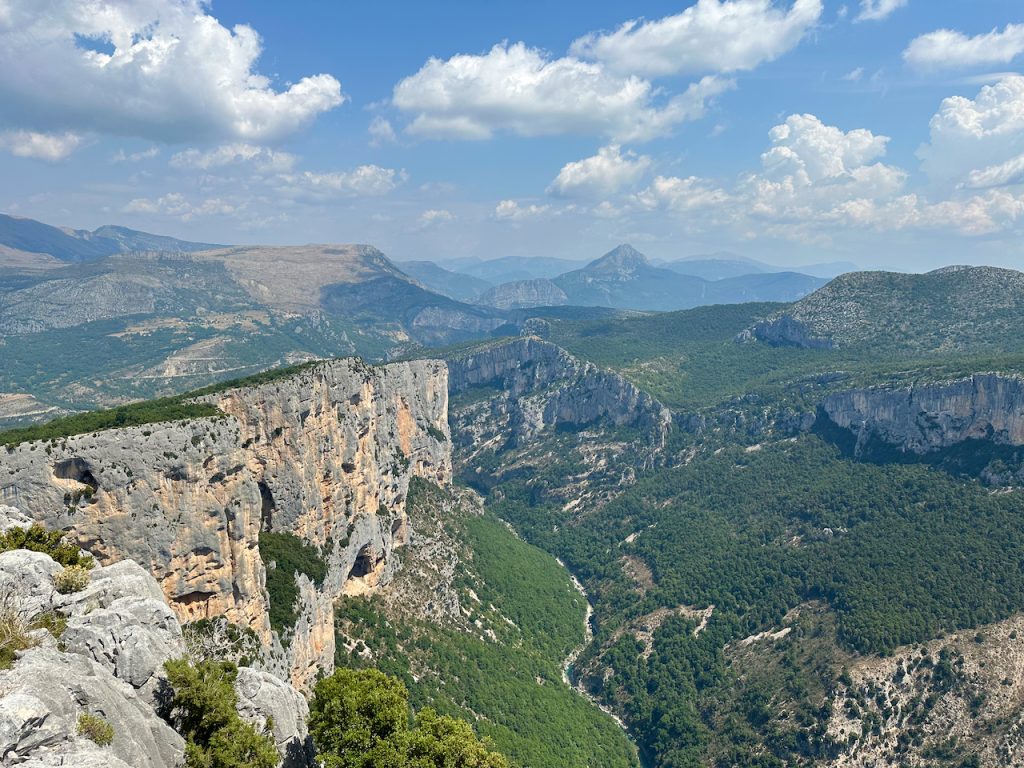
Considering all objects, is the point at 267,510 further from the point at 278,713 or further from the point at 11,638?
the point at 11,638

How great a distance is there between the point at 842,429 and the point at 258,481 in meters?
152

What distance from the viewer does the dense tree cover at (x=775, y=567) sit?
10044cm

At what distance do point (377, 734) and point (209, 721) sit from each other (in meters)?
10.9

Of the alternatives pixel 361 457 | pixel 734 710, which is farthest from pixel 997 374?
pixel 361 457

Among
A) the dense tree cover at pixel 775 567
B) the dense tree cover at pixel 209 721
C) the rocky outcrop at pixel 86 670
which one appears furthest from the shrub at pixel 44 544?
the dense tree cover at pixel 775 567

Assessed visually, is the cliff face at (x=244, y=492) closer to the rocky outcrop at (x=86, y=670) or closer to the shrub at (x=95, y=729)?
the rocky outcrop at (x=86, y=670)

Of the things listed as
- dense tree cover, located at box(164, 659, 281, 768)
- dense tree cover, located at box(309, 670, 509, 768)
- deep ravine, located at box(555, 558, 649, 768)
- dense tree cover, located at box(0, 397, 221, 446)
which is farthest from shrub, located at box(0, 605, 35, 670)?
deep ravine, located at box(555, 558, 649, 768)

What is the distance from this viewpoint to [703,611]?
13100cm

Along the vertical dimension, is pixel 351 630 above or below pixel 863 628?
above

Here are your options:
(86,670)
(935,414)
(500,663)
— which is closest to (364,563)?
(500,663)

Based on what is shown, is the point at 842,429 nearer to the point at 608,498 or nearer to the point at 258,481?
the point at 608,498

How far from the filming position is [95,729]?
27.6 m

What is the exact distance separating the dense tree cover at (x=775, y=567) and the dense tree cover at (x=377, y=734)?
7068cm

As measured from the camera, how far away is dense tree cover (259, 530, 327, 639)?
6844 cm
